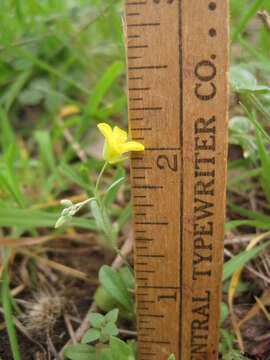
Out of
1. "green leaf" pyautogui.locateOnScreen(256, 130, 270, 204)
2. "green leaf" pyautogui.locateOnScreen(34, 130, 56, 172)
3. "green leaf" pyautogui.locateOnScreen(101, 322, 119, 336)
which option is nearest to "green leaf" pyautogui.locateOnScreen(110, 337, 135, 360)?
"green leaf" pyautogui.locateOnScreen(101, 322, 119, 336)

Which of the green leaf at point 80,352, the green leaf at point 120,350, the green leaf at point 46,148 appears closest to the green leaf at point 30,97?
the green leaf at point 46,148

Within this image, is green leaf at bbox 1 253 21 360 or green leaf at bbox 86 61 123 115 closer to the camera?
green leaf at bbox 1 253 21 360

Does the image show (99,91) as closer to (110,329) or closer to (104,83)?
(104,83)

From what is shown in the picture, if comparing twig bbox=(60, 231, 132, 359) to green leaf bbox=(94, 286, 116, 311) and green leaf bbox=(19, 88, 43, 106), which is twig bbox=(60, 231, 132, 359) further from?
green leaf bbox=(19, 88, 43, 106)

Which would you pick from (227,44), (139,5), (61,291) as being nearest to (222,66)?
(227,44)

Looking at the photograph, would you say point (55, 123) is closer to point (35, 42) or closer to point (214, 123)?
point (35, 42)

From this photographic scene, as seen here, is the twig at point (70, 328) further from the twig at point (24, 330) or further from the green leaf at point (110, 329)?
the green leaf at point (110, 329)
